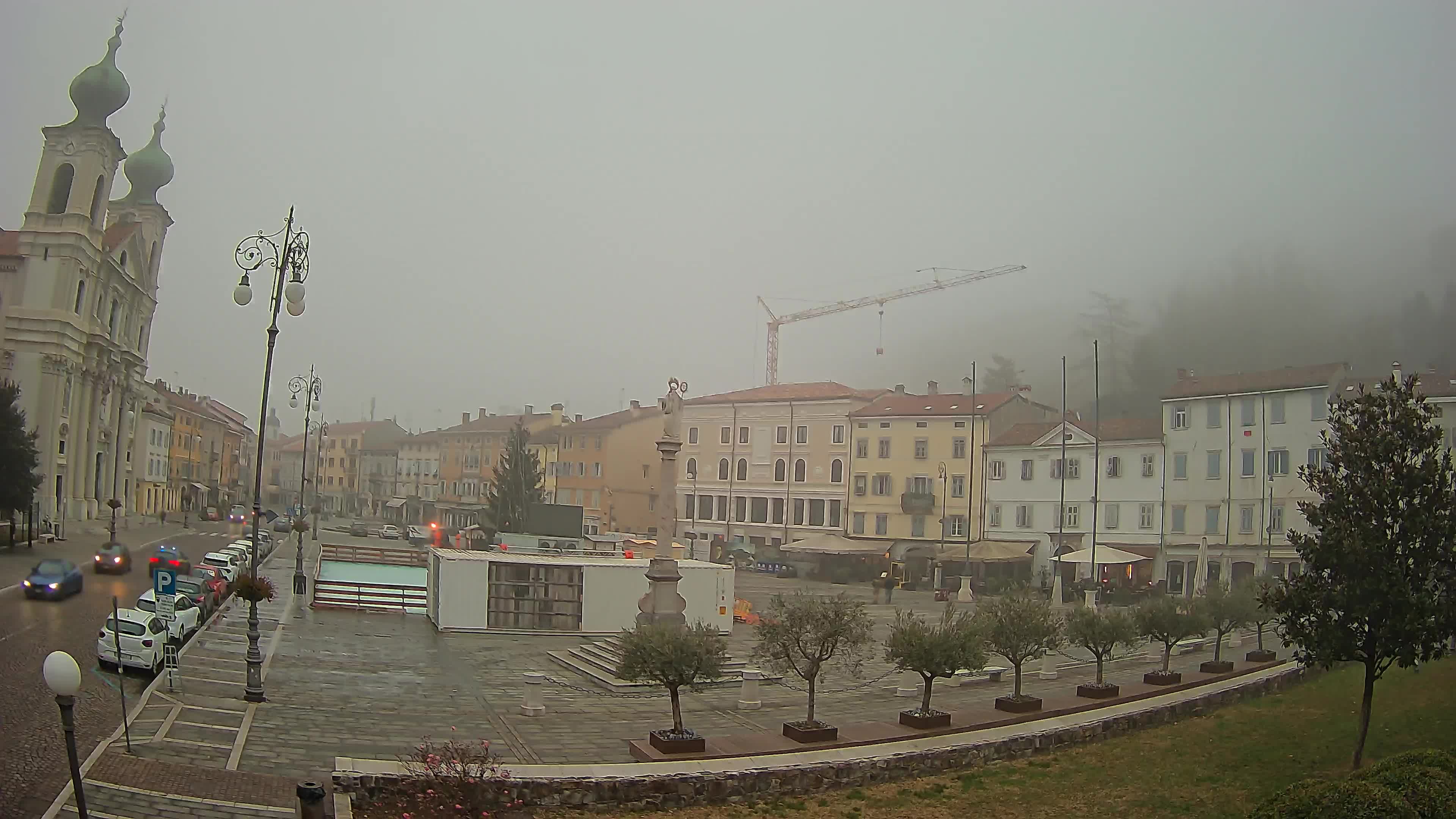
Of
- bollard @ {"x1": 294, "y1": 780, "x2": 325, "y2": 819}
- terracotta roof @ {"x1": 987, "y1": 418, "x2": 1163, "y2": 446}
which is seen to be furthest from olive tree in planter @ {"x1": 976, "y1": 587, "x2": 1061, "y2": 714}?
terracotta roof @ {"x1": 987, "y1": 418, "x2": 1163, "y2": 446}

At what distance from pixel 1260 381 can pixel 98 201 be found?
4332cm

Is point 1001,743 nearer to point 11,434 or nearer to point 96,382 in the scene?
point 11,434

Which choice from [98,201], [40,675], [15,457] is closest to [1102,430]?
[98,201]

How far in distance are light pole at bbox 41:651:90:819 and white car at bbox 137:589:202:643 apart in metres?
9.46

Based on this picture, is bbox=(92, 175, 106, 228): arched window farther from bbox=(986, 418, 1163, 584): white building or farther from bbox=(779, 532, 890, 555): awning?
bbox=(986, 418, 1163, 584): white building

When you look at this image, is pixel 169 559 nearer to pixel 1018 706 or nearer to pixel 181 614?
pixel 181 614

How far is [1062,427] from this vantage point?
4931 centimetres

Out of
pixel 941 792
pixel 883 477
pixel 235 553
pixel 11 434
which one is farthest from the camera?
pixel 883 477

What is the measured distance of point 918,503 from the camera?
186 ft

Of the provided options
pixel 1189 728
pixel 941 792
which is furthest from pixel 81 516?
pixel 1189 728

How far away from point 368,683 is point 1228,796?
52.2ft

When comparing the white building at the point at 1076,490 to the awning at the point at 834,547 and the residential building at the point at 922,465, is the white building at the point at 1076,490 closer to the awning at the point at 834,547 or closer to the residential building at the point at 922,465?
the residential building at the point at 922,465

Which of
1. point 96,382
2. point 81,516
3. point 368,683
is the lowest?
point 368,683

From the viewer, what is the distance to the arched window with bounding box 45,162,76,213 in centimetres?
2928
